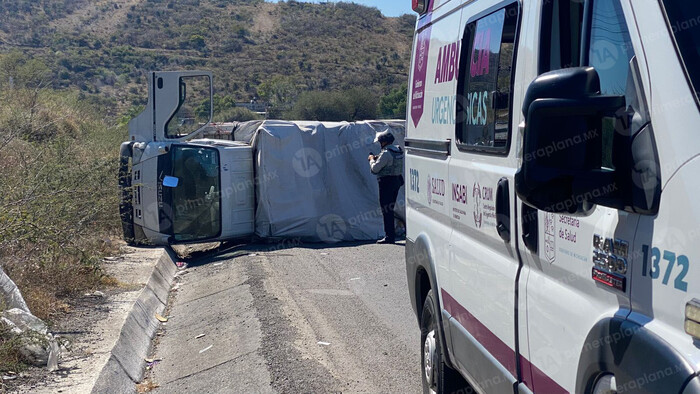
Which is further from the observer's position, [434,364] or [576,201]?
[434,364]

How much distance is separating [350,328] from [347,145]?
6748 millimetres

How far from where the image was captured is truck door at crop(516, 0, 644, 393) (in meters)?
2.43

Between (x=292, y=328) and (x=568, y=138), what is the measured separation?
562cm

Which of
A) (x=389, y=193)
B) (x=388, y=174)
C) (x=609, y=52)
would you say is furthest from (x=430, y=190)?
(x=389, y=193)

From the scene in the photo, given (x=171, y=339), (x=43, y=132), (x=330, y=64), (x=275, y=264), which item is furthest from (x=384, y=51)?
(x=171, y=339)

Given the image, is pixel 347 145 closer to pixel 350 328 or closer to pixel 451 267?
pixel 350 328

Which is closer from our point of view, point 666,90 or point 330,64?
point 666,90

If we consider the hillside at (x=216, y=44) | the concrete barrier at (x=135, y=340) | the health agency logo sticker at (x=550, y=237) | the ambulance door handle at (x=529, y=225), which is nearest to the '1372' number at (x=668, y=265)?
the health agency logo sticker at (x=550, y=237)

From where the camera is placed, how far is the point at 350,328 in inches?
310

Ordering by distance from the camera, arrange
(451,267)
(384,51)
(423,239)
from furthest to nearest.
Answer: (384,51), (423,239), (451,267)

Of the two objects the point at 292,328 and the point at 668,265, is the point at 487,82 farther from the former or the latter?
the point at 292,328

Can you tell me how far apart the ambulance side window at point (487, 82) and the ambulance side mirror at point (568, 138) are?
1.05 metres

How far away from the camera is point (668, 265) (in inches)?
84.4

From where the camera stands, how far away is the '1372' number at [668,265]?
207 centimetres
